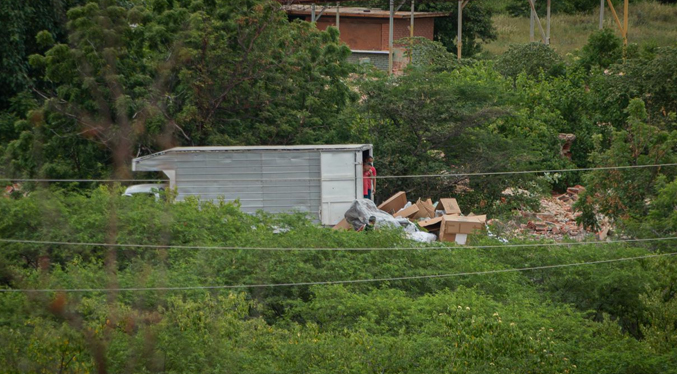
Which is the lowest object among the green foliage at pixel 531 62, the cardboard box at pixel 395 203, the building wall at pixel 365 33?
the cardboard box at pixel 395 203

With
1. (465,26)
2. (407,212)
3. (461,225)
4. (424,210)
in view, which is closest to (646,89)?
(424,210)

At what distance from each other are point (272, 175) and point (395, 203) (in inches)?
127

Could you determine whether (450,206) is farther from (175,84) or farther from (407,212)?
(175,84)

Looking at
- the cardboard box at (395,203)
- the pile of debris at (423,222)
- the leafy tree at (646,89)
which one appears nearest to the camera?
the pile of debris at (423,222)

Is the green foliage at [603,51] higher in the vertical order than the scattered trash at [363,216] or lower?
higher

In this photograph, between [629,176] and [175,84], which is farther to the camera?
[175,84]

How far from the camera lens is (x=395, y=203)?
20.7 meters

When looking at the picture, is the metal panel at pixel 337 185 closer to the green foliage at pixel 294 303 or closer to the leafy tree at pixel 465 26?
the green foliage at pixel 294 303

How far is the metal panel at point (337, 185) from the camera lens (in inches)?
754

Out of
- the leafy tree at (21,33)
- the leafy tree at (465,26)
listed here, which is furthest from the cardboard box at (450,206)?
the leafy tree at (465,26)

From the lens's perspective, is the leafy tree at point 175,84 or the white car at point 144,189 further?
the leafy tree at point 175,84

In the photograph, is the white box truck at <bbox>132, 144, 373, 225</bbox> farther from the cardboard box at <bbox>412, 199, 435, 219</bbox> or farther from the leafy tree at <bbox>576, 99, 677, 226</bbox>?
the leafy tree at <bbox>576, 99, 677, 226</bbox>

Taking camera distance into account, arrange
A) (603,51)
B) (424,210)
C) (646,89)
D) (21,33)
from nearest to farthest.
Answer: (424,210) → (21,33) → (646,89) → (603,51)

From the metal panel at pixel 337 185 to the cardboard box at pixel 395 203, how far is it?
1525 mm
